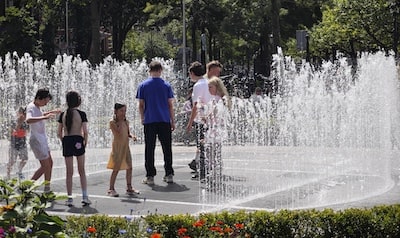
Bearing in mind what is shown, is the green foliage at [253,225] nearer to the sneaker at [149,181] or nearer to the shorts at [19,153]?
the sneaker at [149,181]

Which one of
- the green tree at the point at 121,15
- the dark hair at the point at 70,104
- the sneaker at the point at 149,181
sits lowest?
the sneaker at the point at 149,181

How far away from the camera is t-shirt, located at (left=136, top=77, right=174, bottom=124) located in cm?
1066

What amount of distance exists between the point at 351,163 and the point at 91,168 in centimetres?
445

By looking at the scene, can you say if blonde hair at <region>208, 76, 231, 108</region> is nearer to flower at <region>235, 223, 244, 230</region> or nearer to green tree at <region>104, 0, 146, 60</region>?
flower at <region>235, 223, 244, 230</region>

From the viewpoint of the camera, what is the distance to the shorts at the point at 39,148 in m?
9.73

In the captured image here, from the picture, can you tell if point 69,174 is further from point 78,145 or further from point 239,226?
point 239,226

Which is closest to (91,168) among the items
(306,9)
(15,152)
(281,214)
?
(15,152)

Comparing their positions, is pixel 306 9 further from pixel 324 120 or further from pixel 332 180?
pixel 332 180

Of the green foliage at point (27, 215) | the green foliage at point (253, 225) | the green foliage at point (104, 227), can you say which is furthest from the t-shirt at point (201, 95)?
the green foliage at point (27, 215)

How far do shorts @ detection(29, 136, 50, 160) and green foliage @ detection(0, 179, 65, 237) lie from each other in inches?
203

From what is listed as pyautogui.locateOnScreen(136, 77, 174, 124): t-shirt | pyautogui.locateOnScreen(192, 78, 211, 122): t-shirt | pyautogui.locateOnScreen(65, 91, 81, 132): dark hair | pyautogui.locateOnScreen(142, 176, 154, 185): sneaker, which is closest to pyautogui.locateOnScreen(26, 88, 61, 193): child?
pyautogui.locateOnScreen(65, 91, 81, 132): dark hair

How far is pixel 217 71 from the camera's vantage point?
430 inches

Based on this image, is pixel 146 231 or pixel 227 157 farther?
pixel 227 157

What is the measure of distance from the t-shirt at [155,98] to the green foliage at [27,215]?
606 centimetres
